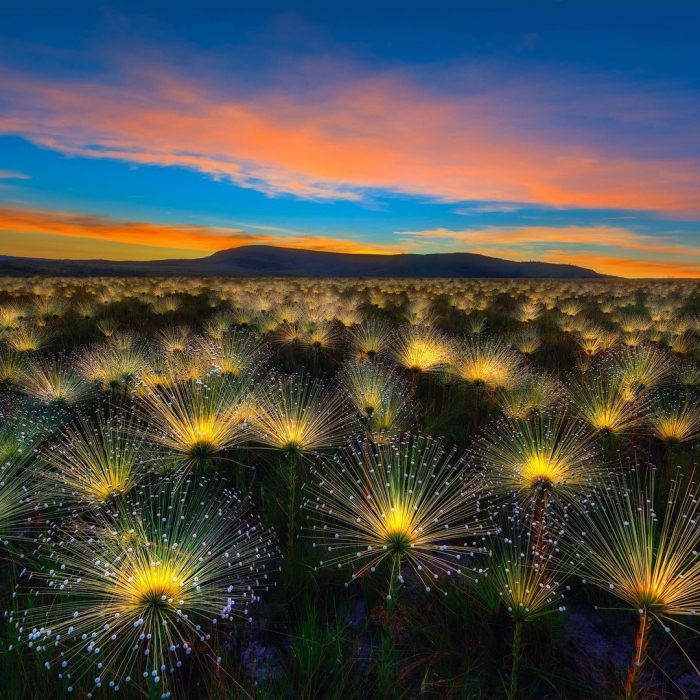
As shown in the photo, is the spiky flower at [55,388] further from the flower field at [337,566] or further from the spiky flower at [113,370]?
the spiky flower at [113,370]

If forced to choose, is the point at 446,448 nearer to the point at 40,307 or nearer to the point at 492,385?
the point at 492,385

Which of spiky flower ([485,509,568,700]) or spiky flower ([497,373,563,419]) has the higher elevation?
spiky flower ([497,373,563,419])

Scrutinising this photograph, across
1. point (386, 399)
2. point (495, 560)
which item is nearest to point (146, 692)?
point (495, 560)

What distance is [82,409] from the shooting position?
236 inches

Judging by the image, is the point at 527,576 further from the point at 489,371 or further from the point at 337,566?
the point at 489,371

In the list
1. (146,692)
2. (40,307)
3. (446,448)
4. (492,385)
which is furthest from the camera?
(40,307)

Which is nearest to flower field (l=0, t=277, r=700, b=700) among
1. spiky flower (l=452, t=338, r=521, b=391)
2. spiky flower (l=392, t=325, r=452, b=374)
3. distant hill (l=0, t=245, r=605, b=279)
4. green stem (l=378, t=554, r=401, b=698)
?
green stem (l=378, t=554, r=401, b=698)

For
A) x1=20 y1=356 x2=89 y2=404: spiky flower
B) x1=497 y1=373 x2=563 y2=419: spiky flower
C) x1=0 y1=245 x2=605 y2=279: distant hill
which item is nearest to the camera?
x1=497 y1=373 x2=563 y2=419: spiky flower

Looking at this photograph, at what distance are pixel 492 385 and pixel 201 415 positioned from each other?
3936mm

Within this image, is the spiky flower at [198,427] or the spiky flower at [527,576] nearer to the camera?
the spiky flower at [527,576]

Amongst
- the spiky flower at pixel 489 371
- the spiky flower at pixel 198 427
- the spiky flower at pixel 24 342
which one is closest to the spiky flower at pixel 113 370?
the spiky flower at pixel 198 427

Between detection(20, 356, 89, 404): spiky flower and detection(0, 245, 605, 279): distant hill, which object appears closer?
detection(20, 356, 89, 404): spiky flower

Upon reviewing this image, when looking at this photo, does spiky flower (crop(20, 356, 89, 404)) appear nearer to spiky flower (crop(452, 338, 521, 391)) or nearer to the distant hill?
spiky flower (crop(452, 338, 521, 391))

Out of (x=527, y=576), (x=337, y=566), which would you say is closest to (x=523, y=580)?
(x=527, y=576)
